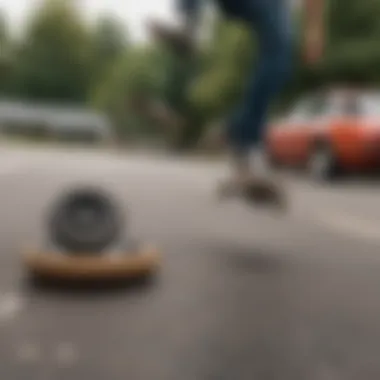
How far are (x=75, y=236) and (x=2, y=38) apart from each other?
285 mm

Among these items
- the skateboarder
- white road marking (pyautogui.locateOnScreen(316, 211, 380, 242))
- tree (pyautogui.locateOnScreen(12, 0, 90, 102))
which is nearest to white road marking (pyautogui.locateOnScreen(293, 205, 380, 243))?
white road marking (pyautogui.locateOnScreen(316, 211, 380, 242))

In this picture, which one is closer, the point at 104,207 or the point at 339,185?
the point at 104,207

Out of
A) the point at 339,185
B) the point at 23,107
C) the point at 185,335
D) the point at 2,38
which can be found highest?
the point at 2,38

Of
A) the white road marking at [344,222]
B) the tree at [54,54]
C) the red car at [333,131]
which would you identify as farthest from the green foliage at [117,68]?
the red car at [333,131]

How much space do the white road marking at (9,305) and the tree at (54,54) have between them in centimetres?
36

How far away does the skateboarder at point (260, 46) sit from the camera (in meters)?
Result: 1.27

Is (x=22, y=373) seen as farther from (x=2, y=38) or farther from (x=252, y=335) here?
(x=2, y=38)

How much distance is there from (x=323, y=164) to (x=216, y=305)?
5.52 feet

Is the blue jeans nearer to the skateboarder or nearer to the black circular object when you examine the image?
the skateboarder

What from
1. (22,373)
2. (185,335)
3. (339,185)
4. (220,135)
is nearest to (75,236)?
(185,335)

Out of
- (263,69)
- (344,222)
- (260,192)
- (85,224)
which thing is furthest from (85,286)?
(344,222)

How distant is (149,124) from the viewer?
159 centimetres

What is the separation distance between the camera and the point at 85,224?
1.13m

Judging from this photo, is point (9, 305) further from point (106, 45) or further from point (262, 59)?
point (262, 59)
